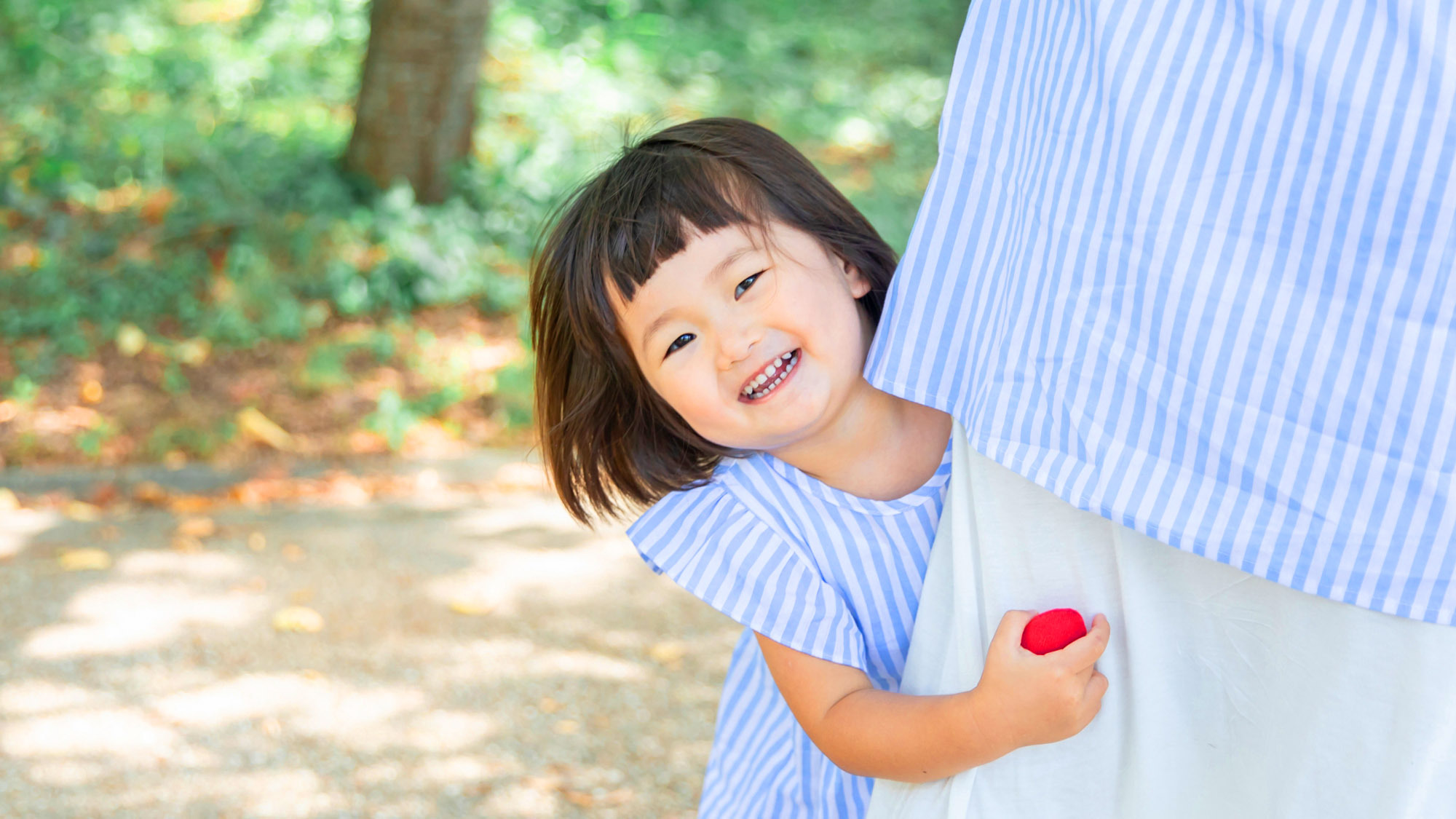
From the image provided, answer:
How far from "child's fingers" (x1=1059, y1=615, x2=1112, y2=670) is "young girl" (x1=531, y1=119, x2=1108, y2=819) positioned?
0.67 ft

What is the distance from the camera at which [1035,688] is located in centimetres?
113

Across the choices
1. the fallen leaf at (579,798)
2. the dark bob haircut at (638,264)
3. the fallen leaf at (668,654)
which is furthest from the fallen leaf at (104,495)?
the dark bob haircut at (638,264)

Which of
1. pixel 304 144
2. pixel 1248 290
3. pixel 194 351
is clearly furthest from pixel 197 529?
pixel 1248 290

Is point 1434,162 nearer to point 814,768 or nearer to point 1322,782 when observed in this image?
point 1322,782

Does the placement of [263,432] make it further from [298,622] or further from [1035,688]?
[1035,688]

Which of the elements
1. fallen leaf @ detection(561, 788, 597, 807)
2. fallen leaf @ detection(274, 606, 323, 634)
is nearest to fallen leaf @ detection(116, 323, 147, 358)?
fallen leaf @ detection(274, 606, 323, 634)

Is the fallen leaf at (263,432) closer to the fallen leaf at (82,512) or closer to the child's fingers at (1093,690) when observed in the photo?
the fallen leaf at (82,512)

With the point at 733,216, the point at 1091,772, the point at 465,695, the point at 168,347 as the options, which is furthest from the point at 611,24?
the point at 1091,772

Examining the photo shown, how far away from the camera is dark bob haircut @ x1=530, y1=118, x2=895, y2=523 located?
5.11 feet

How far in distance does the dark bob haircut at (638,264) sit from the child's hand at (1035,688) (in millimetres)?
582

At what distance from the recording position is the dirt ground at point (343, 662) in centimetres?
270

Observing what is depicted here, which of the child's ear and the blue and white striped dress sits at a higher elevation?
the child's ear

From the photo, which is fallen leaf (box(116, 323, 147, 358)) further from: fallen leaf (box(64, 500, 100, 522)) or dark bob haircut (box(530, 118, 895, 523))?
dark bob haircut (box(530, 118, 895, 523))

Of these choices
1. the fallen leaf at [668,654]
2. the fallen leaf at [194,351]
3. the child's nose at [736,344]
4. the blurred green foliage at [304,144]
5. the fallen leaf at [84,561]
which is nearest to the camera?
the child's nose at [736,344]
